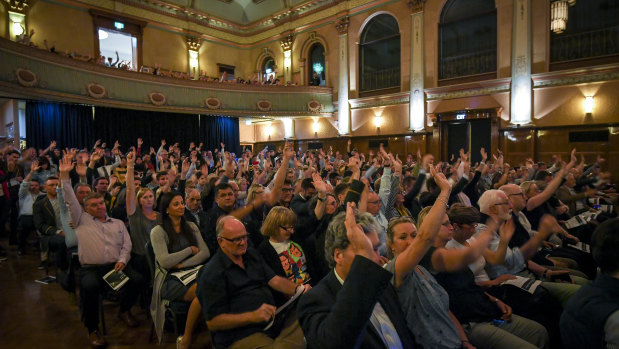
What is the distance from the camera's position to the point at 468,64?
460 inches

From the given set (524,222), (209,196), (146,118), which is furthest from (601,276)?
(146,118)

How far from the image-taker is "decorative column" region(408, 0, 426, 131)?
485 inches

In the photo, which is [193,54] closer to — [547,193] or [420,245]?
[547,193]

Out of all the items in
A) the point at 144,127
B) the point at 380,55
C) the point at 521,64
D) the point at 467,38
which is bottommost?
the point at 144,127

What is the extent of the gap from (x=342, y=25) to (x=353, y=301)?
1482 cm

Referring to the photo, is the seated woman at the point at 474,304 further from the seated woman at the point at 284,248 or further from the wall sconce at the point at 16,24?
the wall sconce at the point at 16,24

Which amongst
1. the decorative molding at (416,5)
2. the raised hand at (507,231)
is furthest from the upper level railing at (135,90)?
the raised hand at (507,231)

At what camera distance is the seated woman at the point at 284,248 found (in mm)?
2332

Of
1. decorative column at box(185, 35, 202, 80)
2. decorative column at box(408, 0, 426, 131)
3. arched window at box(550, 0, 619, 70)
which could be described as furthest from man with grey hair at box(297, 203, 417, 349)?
decorative column at box(185, 35, 202, 80)

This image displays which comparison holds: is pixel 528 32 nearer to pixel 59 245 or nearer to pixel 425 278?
pixel 425 278

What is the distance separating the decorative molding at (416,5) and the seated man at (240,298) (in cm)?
1262

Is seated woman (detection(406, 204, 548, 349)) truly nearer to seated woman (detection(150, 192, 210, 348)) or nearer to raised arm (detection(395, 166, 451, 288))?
raised arm (detection(395, 166, 451, 288))

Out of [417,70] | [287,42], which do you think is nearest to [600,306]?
[417,70]

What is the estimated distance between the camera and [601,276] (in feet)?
5.01
